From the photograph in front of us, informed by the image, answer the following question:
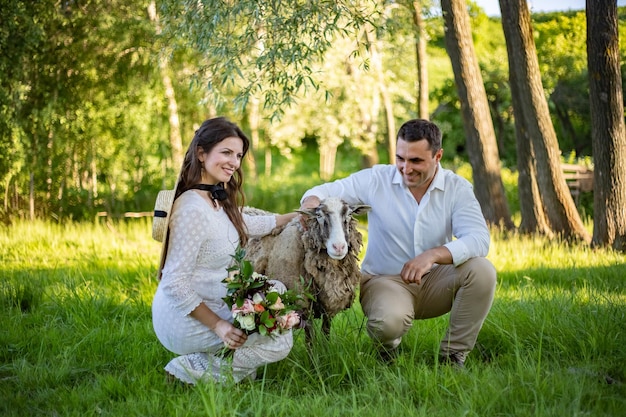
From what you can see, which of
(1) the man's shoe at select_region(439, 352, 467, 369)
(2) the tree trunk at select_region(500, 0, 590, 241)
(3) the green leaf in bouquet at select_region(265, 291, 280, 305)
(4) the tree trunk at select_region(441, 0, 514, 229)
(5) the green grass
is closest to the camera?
(5) the green grass

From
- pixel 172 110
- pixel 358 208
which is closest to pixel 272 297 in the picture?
pixel 358 208

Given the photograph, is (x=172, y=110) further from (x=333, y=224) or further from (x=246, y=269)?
(x=246, y=269)

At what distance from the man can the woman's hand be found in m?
0.89

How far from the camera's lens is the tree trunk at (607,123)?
6.92 m

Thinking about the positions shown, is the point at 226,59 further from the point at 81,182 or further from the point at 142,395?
the point at 81,182

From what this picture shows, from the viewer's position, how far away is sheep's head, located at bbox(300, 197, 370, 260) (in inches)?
143

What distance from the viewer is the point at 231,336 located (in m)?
3.44

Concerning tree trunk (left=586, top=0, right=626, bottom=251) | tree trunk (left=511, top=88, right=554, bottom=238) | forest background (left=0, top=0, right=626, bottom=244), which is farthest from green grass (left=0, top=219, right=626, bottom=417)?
forest background (left=0, top=0, right=626, bottom=244)

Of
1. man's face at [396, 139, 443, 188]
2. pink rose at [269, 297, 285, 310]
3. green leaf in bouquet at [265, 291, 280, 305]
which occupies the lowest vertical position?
pink rose at [269, 297, 285, 310]

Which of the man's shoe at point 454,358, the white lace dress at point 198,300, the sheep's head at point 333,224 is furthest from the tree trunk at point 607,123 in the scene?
the white lace dress at point 198,300

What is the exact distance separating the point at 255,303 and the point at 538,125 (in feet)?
20.4

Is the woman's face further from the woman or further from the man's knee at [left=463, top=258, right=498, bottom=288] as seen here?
the man's knee at [left=463, top=258, right=498, bottom=288]

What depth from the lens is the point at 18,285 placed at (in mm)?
5676

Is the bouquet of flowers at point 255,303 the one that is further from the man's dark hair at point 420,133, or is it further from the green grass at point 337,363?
the man's dark hair at point 420,133
